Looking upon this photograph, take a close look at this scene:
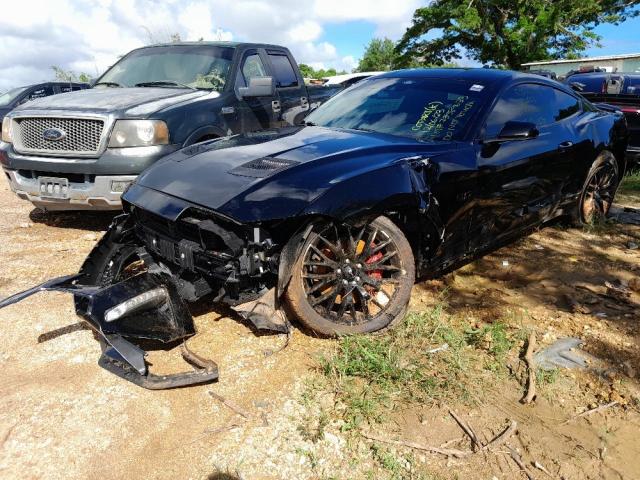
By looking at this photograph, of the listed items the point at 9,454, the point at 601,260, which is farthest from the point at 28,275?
the point at 601,260

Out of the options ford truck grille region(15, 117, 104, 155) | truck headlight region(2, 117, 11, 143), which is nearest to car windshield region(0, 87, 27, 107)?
truck headlight region(2, 117, 11, 143)

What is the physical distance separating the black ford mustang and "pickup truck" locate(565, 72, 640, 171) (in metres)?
4.12

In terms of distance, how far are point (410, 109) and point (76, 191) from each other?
3.12 metres

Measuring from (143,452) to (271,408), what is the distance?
62 centimetres

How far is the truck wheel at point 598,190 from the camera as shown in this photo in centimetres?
509

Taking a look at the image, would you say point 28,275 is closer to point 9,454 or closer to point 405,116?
point 9,454

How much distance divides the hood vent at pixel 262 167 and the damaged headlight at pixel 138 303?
80cm

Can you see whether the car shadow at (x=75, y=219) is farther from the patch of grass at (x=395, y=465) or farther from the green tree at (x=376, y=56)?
the green tree at (x=376, y=56)

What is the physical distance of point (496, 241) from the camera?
3.95 metres

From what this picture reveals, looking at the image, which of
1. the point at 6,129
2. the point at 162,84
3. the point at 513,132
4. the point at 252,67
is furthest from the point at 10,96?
the point at 513,132

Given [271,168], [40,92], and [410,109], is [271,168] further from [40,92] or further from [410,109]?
[40,92]

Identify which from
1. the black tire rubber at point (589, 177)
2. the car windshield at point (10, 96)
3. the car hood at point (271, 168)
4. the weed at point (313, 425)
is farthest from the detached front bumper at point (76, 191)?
the car windshield at point (10, 96)

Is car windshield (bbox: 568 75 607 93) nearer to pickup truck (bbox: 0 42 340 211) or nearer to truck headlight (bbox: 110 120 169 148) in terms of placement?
pickup truck (bbox: 0 42 340 211)

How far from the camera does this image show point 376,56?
60000mm
